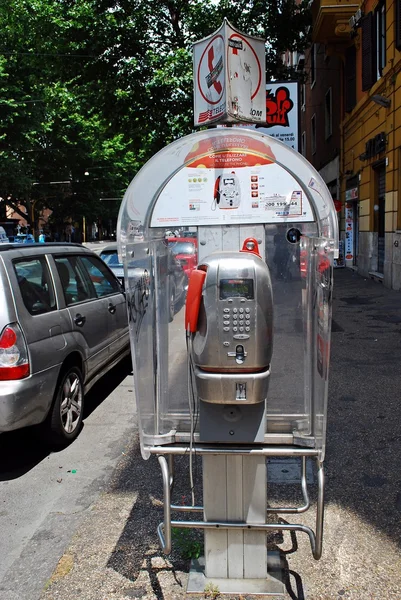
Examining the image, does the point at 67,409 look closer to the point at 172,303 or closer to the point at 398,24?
the point at 172,303

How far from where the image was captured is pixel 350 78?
59.7ft

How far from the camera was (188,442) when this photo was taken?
2828 millimetres

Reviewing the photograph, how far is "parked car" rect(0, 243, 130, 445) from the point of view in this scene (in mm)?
4070

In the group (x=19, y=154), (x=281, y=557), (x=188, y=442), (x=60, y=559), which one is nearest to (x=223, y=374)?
(x=188, y=442)

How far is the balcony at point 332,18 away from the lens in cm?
1652

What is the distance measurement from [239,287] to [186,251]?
697 mm

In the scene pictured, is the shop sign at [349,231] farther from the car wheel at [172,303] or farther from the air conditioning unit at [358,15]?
the car wheel at [172,303]

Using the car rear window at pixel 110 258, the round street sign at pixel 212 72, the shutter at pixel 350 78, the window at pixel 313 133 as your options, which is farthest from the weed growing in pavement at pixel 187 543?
the window at pixel 313 133

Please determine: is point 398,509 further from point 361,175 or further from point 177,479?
point 361,175

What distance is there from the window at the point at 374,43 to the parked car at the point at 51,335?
12.0m

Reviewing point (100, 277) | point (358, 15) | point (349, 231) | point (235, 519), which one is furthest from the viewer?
point (349, 231)

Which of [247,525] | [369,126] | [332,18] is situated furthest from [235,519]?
[332,18]

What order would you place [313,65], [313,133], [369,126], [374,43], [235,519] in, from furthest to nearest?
[313,133], [313,65], [369,126], [374,43], [235,519]

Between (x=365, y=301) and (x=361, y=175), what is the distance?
6.39m
